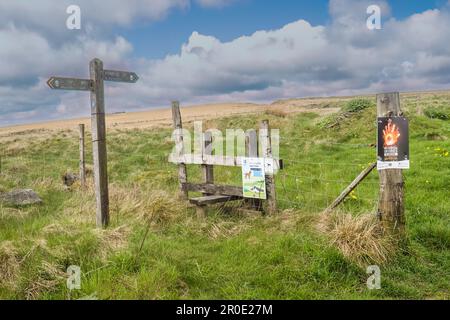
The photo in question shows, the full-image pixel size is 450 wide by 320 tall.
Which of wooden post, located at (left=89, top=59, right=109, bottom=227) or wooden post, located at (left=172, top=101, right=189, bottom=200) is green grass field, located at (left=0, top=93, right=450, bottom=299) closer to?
wooden post, located at (left=89, top=59, right=109, bottom=227)

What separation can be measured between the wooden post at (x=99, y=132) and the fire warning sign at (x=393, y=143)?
451 cm

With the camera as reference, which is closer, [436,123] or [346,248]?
[346,248]

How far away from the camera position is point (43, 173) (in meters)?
15.2

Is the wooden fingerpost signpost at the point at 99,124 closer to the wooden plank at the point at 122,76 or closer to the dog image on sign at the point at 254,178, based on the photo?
the wooden plank at the point at 122,76

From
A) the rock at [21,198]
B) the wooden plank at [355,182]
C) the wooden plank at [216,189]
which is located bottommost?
the rock at [21,198]

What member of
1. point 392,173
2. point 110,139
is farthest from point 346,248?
point 110,139

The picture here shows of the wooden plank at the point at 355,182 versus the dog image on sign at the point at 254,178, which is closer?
the wooden plank at the point at 355,182

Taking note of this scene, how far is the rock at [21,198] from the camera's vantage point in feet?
31.9

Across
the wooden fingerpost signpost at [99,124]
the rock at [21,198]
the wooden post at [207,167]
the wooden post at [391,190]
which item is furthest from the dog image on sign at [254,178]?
the rock at [21,198]

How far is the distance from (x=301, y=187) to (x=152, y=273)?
603cm

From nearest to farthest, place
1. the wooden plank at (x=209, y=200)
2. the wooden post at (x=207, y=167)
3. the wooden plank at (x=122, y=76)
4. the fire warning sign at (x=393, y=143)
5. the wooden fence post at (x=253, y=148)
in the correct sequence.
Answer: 1. the fire warning sign at (x=393, y=143)
2. the wooden plank at (x=122, y=76)
3. the wooden plank at (x=209, y=200)
4. the wooden fence post at (x=253, y=148)
5. the wooden post at (x=207, y=167)

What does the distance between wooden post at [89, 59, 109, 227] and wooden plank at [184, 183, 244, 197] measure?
86.4 inches

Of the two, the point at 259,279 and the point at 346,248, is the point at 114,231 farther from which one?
the point at 346,248

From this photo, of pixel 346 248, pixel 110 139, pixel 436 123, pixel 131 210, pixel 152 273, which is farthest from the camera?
pixel 110 139
